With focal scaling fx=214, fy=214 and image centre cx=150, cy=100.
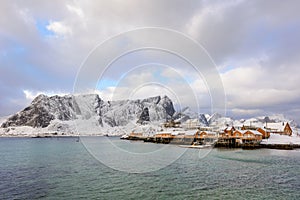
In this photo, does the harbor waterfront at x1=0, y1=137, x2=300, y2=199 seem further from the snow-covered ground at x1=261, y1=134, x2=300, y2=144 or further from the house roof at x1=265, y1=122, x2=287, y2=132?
the house roof at x1=265, y1=122, x2=287, y2=132

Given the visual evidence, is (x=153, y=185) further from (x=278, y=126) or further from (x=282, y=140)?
(x=278, y=126)

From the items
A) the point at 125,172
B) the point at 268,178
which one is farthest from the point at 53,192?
the point at 268,178

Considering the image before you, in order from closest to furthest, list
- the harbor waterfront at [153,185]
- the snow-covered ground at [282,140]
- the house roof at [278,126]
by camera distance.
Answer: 1. the harbor waterfront at [153,185]
2. the snow-covered ground at [282,140]
3. the house roof at [278,126]

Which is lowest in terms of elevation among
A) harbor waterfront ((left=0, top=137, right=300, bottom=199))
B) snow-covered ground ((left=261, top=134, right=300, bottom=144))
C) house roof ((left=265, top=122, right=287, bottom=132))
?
harbor waterfront ((left=0, top=137, right=300, bottom=199))

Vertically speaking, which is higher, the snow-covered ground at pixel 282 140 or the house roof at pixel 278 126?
the house roof at pixel 278 126

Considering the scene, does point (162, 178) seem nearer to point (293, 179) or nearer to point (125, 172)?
point (125, 172)

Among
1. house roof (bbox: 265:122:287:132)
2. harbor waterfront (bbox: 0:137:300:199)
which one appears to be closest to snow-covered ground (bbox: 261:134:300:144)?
house roof (bbox: 265:122:287:132)

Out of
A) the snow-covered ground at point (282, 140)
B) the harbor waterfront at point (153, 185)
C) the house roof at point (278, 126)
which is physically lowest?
the harbor waterfront at point (153, 185)

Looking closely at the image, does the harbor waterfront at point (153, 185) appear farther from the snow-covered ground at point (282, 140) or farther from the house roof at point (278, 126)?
the house roof at point (278, 126)

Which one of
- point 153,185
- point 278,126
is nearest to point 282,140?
point 278,126

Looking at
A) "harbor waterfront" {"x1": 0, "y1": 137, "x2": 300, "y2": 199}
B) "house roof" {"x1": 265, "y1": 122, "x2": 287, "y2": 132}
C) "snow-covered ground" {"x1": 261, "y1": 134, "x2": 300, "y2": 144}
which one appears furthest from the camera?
"house roof" {"x1": 265, "y1": 122, "x2": 287, "y2": 132}

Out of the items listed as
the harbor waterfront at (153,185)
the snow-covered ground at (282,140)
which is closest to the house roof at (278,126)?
the snow-covered ground at (282,140)
